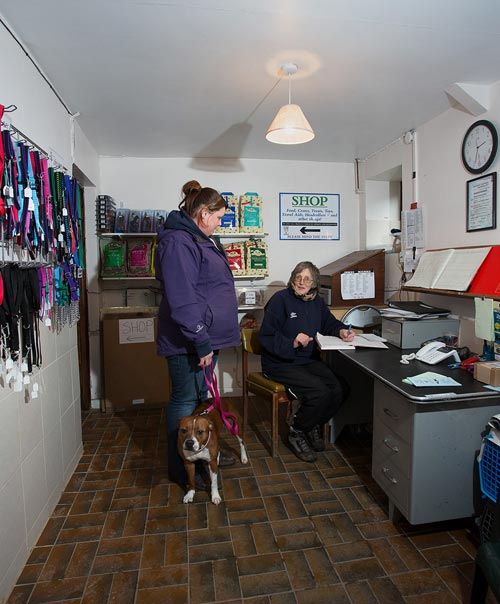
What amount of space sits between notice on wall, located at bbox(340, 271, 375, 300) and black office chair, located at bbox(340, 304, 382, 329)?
0.51 ft

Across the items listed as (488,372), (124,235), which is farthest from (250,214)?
(488,372)

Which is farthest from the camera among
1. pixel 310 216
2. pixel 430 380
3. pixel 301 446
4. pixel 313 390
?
pixel 310 216

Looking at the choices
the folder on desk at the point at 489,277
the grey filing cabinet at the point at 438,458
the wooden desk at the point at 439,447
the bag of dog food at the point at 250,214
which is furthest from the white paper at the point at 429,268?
the bag of dog food at the point at 250,214

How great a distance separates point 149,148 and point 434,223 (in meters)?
2.43

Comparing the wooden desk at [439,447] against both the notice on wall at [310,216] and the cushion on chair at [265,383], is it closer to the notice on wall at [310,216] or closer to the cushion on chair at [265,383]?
the cushion on chair at [265,383]

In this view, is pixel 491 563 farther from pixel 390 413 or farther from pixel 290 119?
pixel 290 119

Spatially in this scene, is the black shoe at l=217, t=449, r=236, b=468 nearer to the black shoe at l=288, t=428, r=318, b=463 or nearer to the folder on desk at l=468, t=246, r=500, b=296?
the black shoe at l=288, t=428, r=318, b=463

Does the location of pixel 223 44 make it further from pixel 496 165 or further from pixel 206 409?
pixel 206 409

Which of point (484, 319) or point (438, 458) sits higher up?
point (484, 319)

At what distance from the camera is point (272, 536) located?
189cm

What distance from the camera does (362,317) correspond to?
3.17 meters

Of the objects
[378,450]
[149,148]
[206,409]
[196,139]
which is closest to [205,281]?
[206,409]

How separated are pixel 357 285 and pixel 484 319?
123 centimetres

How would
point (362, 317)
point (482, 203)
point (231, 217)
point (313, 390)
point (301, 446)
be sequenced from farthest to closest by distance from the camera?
point (231, 217) → point (362, 317) → point (301, 446) → point (313, 390) → point (482, 203)
